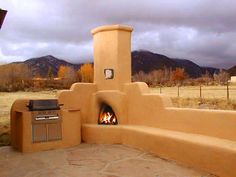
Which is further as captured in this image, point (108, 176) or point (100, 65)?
point (100, 65)

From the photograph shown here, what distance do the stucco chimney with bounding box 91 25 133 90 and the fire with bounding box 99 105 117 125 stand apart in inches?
34.2

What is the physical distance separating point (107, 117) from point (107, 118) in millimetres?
46

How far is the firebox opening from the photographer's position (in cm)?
1038

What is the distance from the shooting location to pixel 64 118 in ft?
30.4

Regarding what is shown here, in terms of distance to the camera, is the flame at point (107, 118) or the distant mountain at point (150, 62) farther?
the distant mountain at point (150, 62)

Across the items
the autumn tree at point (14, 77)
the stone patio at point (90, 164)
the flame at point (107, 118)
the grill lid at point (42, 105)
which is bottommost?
the stone patio at point (90, 164)

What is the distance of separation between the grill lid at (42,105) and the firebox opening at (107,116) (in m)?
1.99

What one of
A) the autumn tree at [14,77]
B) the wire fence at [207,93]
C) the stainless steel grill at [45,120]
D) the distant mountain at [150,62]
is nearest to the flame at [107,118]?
the stainless steel grill at [45,120]

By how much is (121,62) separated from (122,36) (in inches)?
36.6

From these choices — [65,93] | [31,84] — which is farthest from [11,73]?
[65,93]

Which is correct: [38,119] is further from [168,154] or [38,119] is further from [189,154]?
[189,154]

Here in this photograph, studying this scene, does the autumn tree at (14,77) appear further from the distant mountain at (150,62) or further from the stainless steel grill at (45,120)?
the distant mountain at (150,62)

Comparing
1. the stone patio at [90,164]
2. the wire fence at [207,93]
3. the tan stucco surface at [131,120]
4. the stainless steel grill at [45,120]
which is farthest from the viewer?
the wire fence at [207,93]

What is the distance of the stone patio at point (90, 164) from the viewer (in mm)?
6480
